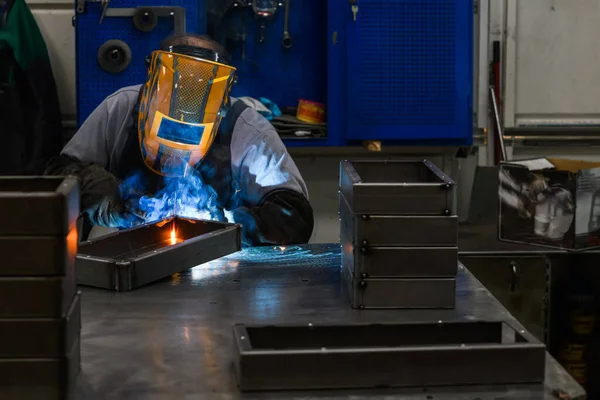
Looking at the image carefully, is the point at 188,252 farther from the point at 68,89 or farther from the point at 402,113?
the point at 68,89

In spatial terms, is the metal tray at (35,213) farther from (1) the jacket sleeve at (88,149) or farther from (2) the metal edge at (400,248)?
(1) the jacket sleeve at (88,149)

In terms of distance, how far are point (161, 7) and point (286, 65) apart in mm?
598

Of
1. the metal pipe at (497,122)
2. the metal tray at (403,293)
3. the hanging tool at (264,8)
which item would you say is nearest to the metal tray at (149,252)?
the metal tray at (403,293)

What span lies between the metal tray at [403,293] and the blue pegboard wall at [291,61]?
84.5 inches

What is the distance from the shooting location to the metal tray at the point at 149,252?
61.7 inches

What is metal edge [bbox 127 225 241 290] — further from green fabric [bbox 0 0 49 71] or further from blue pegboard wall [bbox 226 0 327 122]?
green fabric [bbox 0 0 49 71]

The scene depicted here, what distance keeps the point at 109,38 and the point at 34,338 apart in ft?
7.96

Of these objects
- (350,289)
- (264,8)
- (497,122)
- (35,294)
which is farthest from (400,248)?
(497,122)

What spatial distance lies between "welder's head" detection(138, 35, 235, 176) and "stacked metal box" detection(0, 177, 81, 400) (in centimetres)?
117

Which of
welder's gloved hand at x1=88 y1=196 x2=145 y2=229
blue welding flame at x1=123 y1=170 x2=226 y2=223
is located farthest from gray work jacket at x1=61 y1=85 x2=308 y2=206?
welder's gloved hand at x1=88 y1=196 x2=145 y2=229

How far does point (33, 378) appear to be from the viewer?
0.95 metres

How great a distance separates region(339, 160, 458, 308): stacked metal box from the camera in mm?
1371

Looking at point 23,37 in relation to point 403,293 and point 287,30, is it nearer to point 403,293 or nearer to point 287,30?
point 287,30

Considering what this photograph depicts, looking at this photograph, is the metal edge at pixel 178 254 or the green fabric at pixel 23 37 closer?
the metal edge at pixel 178 254
